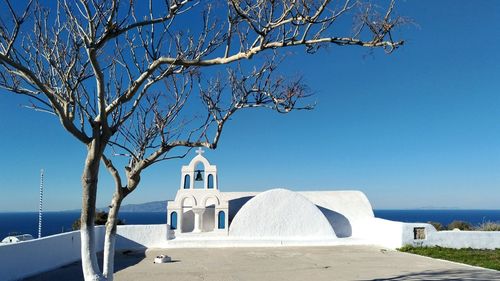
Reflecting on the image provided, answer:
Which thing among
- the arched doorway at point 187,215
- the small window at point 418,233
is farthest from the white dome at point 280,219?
the small window at point 418,233

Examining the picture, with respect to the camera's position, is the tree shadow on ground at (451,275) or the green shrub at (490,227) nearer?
the tree shadow on ground at (451,275)

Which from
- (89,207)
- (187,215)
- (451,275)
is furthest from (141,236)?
(89,207)

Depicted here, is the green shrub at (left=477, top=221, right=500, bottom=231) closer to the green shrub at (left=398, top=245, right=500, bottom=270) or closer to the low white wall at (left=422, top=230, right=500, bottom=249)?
the low white wall at (left=422, top=230, right=500, bottom=249)

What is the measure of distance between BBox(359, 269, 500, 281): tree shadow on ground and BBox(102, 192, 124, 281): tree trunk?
655 centimetres

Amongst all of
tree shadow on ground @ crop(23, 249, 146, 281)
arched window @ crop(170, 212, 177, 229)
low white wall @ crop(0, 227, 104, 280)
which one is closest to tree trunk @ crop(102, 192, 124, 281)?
low white wall @ crop(0, 227, 104, 280)

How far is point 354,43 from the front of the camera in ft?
22.8

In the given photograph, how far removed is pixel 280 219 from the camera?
20.1 m

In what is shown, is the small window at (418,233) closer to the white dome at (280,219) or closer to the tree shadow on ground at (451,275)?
the white dome at (280,219)

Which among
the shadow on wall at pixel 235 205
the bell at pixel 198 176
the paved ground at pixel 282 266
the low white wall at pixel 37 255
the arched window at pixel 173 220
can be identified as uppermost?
the bell at pixel 198 176

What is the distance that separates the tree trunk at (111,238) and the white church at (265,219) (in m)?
11.1

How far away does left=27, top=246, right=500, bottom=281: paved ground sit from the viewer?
38.6ft

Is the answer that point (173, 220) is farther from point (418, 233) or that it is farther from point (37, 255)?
point (418, 233)

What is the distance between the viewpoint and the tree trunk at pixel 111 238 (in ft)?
24.8

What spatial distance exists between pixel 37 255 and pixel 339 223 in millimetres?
13520
